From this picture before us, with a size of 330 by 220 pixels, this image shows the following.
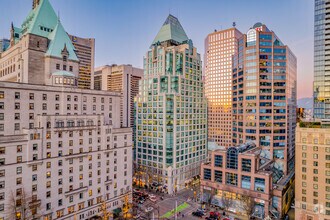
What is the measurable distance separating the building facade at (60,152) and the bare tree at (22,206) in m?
0.21

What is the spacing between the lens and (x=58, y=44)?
78.7 metres

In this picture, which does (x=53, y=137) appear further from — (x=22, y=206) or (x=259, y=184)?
(x=259, y=184)

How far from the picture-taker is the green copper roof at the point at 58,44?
253ft

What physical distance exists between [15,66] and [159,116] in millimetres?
59697

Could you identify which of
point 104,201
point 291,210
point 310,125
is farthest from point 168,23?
point 291,210

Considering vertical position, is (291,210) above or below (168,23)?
below

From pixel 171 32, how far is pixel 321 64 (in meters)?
86.4

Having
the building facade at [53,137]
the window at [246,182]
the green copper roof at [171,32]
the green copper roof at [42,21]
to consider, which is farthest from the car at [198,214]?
the green copper roof at [171,32]

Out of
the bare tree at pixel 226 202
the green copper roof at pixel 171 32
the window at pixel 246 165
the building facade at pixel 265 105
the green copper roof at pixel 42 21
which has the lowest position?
the bare tree at pixel 226 202

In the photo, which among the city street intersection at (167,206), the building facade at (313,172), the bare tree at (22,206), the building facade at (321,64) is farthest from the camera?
the building facade at (321,64)

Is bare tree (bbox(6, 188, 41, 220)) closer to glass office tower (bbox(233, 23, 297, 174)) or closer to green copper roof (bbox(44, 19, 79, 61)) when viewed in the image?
green copper roof (bbox(44, 19, 79, 61))

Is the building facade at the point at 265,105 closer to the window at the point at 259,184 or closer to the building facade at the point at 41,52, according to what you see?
the window at the point at 259,184

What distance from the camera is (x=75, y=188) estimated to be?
221 feet

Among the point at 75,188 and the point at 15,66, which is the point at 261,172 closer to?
the point at 75,188
